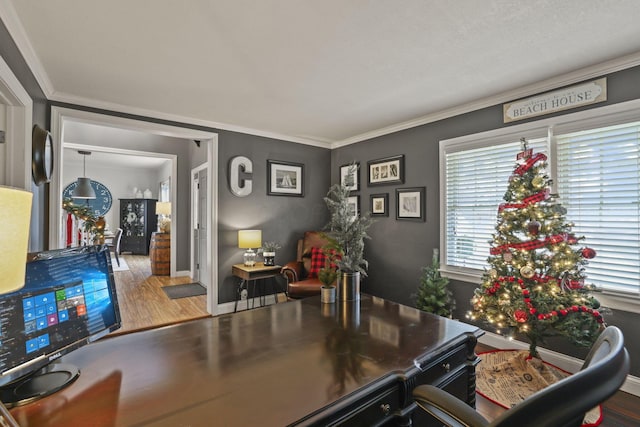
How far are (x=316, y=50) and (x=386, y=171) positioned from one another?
2.28 m

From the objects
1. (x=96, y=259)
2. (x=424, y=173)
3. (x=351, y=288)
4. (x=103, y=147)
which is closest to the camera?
(x=96, y=259)

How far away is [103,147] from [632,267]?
22.5ft

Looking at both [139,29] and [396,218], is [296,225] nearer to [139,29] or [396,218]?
[396,218]

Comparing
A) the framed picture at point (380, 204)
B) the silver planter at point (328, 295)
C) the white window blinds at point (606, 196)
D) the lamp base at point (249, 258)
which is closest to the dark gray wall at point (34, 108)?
the lamp base at point (249, 258)

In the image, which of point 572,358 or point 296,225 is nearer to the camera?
point 572,358

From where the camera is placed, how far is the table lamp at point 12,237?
0.58 m

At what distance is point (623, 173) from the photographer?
2.37 meters

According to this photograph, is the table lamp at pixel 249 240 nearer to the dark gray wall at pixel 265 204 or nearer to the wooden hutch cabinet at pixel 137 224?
the dark gray wall at pixel 265 204

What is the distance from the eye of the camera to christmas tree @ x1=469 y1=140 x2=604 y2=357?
227 cm

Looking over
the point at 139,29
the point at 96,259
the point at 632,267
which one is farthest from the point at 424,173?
the point at 96,259

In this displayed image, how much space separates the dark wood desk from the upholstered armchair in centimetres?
217

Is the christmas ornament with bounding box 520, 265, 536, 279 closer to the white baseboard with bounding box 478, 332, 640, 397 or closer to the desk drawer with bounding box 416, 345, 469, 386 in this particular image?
the white baseboard with bounding box 478, 332, 640, 397

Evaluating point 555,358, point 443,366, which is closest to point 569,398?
point 443,366

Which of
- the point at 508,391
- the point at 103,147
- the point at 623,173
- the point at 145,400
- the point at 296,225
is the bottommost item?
the point at 508,391
